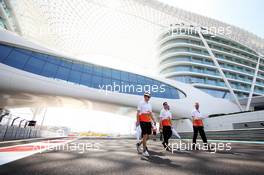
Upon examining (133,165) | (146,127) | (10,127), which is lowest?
(133,165)

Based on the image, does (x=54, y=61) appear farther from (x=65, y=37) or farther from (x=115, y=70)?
(x=65, y=37)

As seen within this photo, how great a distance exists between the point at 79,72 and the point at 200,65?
26.4 m

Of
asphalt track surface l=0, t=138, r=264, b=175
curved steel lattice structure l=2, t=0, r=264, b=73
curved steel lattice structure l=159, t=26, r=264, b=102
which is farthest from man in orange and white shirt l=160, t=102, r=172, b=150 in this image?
curved steel lattice structure l=159, t=26, r=264, b=102

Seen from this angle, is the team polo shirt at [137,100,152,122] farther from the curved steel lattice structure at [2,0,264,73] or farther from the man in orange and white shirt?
the curved steel lattice structure at [2,0,264,73]

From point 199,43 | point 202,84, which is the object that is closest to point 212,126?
point 202,84

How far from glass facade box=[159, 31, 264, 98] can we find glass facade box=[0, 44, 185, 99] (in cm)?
982

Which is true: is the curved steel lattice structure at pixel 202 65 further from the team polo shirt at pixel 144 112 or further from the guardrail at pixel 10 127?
the team polo shirt at pixel 144 112

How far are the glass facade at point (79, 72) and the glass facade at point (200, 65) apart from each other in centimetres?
982

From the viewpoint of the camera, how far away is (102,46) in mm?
41531

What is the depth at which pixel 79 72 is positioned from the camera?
1959 cm

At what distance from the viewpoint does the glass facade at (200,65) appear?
34125mm

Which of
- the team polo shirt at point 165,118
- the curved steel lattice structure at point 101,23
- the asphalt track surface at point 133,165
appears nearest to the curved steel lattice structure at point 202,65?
the curved steel lattice structure at point 101,23

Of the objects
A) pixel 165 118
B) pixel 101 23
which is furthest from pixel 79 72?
pixel 101 23

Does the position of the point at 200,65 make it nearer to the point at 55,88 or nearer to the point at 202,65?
the point at 202,65
